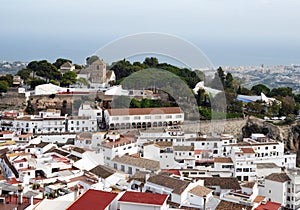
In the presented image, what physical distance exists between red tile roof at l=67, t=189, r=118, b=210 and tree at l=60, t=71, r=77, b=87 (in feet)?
32.2

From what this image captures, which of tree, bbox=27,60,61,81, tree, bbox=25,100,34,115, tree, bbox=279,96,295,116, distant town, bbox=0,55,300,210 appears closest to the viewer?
distant town, bbox=0,55,300,210

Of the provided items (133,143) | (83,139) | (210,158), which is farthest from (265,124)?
(83,139)

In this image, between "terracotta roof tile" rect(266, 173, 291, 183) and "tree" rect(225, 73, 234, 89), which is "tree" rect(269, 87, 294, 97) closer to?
"tree" rect(225, 73, 234, 89)

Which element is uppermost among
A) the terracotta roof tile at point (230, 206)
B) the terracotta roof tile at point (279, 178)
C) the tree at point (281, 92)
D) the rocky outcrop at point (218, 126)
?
the tree at point (281, 92)

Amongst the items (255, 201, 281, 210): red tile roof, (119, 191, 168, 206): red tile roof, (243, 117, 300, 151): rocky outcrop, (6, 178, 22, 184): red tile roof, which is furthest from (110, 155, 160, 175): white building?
(243, 117, 300, 151): rocky outcrop

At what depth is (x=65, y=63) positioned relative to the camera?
1658 cm

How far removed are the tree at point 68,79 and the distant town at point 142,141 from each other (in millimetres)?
39

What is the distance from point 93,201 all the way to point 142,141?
17.8 ft

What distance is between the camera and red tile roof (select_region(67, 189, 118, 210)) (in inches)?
179

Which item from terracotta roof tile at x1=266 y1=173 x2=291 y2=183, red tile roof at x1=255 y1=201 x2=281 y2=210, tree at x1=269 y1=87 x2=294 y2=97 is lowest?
red tile roof at x1=255 y1=201 x2=281 y2=210

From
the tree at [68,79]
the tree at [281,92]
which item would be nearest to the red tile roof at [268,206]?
the tree at [68,79]

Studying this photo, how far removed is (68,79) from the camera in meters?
14.6

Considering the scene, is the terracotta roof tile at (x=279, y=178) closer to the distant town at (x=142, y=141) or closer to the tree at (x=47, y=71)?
the distant town at (x=142, y=141)

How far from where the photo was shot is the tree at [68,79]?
14.5 m
